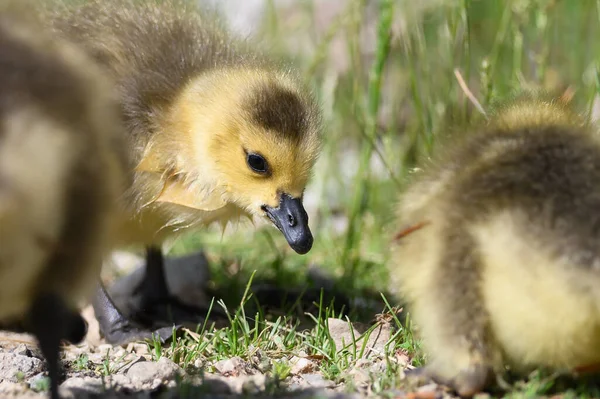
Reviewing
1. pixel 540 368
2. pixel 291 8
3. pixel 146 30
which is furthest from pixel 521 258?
pixel 291 8

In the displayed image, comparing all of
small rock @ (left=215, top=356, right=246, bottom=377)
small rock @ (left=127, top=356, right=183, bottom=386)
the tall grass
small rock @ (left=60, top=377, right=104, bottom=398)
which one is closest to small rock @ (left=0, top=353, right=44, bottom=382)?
small rock @ (left=60, top=377, right=104, bottom=398)

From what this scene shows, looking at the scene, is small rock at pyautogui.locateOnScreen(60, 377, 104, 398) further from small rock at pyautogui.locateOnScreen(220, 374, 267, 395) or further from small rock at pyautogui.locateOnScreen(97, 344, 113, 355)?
small rock at pyautogui.locateOnScreen(97, 344, 113, 355)

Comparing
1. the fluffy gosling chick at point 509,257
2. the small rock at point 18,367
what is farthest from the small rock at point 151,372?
the fluffy gosling chick at point 509,257

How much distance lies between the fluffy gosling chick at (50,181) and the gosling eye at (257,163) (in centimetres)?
89

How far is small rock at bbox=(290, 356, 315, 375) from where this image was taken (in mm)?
2710

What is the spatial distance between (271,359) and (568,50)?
3.57m

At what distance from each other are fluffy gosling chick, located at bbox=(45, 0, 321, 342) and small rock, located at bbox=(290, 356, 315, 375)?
45 cm

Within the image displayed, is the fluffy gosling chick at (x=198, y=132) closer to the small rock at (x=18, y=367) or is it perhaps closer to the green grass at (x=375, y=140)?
the green grass at (x=375, y=140)

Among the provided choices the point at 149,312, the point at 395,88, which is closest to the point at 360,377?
the point at 149,312

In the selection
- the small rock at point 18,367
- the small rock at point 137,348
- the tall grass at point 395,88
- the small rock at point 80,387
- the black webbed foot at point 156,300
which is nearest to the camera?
the small rock at point 80,387

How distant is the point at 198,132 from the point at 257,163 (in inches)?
11.1

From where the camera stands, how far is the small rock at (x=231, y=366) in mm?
2691

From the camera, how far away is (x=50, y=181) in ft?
6.26

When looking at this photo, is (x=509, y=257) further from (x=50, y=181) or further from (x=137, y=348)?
(x=137, y=348)
